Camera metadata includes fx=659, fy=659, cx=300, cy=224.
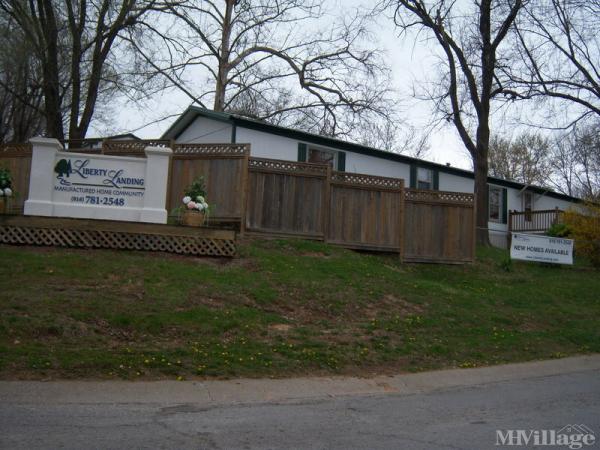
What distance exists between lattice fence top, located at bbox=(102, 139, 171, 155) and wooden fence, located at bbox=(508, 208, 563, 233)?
18.6m

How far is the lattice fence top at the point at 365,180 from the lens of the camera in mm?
16422

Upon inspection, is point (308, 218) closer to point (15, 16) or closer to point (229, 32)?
point (15, 16)

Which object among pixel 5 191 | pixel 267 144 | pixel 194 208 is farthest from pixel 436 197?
pixel 5 191

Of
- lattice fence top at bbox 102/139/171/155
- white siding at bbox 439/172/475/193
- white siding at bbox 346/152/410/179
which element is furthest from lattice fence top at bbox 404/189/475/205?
white siding at bbox 439/172/475/193

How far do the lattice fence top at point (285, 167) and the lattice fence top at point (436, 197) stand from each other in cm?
247

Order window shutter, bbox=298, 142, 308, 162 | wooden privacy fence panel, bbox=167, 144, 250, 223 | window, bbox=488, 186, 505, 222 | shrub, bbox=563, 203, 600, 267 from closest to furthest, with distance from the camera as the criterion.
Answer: wooden privacy fence panel, bbox=167, 144, 250, 223
shrub, bbox=563, 203, 600, 267
window shutter, bbox=298, 142, 308, 162
window, bbox=488, 186, 505, 222

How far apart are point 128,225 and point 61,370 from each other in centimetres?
535

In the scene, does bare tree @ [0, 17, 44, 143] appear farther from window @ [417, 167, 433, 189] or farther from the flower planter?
window @ [417, 167, 433, 189]

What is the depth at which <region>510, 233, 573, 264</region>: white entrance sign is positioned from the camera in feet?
62.8

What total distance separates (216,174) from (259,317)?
5.94m

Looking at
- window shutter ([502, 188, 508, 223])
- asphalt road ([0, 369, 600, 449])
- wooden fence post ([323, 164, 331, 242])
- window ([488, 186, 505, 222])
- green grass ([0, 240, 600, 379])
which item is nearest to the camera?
asphalt road ([0, 369, 600, 449])

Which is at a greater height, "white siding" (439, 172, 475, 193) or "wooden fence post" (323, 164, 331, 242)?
"white siding" (439, 172, 475, 193)

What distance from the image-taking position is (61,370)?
808 centimetres

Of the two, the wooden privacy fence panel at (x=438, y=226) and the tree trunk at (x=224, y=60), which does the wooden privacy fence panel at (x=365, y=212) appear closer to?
the wooden privacy fence panel at (x=438, y=226)
